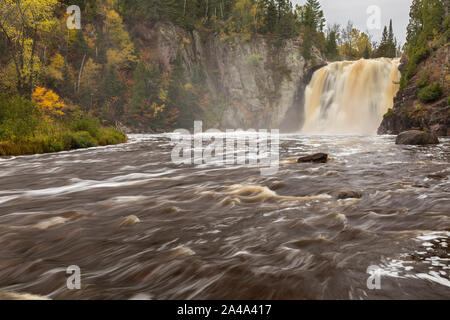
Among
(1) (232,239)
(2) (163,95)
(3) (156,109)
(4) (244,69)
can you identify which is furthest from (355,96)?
(1) (232,239)

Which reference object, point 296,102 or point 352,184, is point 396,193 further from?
point 296,102

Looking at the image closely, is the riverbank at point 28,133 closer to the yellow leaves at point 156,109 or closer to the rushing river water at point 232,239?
the rushing river water at point 232,239

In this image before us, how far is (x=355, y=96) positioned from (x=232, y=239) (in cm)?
4191

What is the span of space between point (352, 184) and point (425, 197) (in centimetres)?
161

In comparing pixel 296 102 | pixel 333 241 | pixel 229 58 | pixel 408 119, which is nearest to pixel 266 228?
pixel 333 241

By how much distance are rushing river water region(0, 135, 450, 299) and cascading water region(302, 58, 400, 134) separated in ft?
115

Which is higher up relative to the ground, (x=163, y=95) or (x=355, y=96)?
(x=163, y=95)

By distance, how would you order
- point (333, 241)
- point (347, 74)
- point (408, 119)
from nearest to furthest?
point (333, 241)
point (408, 119)
point (347, 74)

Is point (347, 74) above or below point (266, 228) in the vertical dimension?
above

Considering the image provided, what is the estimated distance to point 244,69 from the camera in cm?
5756

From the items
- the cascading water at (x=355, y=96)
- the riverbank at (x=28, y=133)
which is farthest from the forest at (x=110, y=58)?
the cascading water at (x=355, y=96)

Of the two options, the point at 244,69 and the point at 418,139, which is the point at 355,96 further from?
the point at 418,139

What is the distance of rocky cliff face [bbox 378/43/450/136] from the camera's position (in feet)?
73.7

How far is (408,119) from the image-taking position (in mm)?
25422
